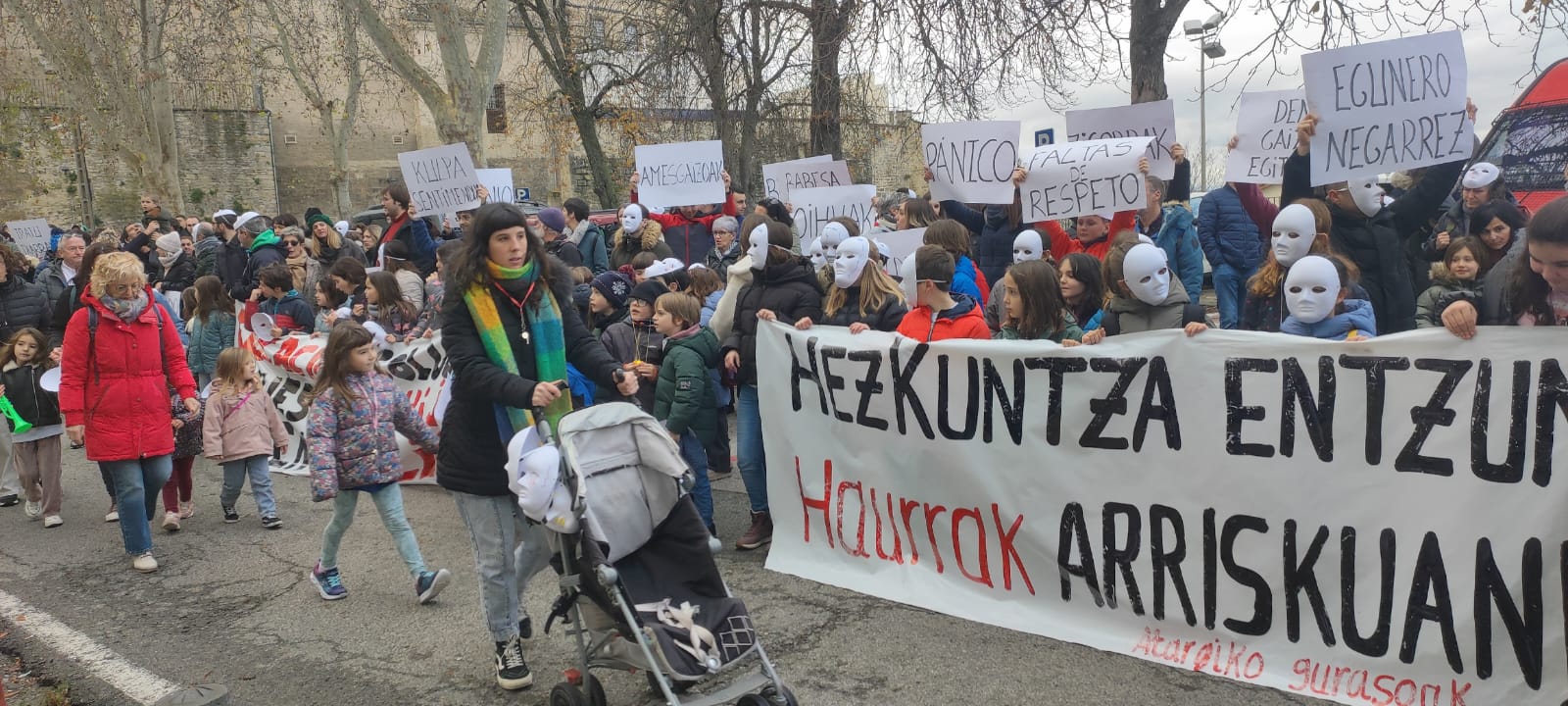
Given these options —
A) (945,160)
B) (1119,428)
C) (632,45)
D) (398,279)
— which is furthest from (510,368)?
(632,45)

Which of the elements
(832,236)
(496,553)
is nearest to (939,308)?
(832,236)

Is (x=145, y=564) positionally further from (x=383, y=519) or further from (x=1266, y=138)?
(x=1266, y=138)

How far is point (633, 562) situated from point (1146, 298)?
7.98 ft

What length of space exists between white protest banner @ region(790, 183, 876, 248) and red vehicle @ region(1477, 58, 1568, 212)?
4648mm

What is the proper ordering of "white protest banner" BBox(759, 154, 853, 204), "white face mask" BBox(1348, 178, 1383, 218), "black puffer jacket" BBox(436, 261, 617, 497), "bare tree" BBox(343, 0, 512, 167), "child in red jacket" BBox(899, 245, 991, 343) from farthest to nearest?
"bare tree" BBox(343, 0, 512, 167)
"white protest banner" BBox(759, 154, 853, 204)
"white face mask" BBox(1348, 178, 1383, 218)
"child in red jacket" BBox(899, 245, 991, 343)
"black puffer jacket" BBox(436, 261, 617, 497)

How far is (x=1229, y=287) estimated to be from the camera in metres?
7.50

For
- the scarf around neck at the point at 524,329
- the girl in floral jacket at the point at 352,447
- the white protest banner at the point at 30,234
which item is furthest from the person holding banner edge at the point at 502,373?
the white protest banner at the point at 30,234

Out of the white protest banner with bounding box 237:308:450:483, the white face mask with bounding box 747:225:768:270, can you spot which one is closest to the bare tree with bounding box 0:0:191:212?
the white protest banner with bounding box 237:308:450:483

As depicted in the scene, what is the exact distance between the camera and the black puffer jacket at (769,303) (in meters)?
6.00

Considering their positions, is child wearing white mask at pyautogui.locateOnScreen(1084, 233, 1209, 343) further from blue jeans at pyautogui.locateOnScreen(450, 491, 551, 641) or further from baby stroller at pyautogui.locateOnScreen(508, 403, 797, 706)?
blue jeans at pyautogui.locateOnScreen(450, 491, 551, 641)

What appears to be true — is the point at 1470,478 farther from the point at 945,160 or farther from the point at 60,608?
the point at 60,608

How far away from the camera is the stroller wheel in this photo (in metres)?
4.01

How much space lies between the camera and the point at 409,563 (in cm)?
554

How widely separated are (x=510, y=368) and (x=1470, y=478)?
3.24 meters
